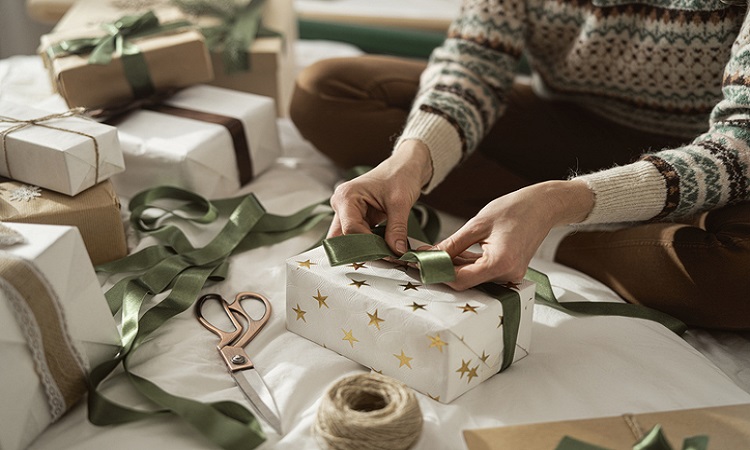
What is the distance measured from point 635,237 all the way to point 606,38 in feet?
1.02

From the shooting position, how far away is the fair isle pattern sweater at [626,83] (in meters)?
0.91

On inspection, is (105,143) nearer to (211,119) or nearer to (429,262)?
(211,119)

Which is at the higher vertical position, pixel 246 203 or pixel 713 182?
pixel 713 182

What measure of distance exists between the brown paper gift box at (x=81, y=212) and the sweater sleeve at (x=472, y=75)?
1.39ft

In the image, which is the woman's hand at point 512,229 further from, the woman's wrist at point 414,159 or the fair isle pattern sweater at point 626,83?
the woman's wrist at point 414,159

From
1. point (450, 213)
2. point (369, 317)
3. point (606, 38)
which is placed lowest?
point (450, 213)

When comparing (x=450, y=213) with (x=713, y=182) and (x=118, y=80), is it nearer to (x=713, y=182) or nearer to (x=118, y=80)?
(x=713, y=182)

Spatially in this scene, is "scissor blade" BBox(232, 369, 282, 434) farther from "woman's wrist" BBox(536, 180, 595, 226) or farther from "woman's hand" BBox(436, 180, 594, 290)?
"woman's wrist" BBox(536, 180, 595, 226)

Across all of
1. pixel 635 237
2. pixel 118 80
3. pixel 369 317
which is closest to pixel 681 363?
pixel 635 237

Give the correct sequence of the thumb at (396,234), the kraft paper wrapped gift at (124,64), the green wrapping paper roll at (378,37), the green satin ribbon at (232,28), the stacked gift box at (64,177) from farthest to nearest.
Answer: the green wrapping paper roll at (378,37) < the green satin ribbon at (232,28) < the kraft paper wrapped gift at (124,64) < the stacked gift box at (64,177) < the thumb at (396,234)

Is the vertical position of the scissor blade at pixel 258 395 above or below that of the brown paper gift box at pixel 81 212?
below

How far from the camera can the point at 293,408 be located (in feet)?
2.42

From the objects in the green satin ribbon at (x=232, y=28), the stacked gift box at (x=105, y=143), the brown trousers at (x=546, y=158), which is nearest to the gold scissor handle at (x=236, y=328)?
the stacked gift box at (x=105, y=143)

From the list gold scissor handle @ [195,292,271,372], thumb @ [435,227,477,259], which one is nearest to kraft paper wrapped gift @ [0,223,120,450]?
gold scissor handle @ [195,292,271,372]
